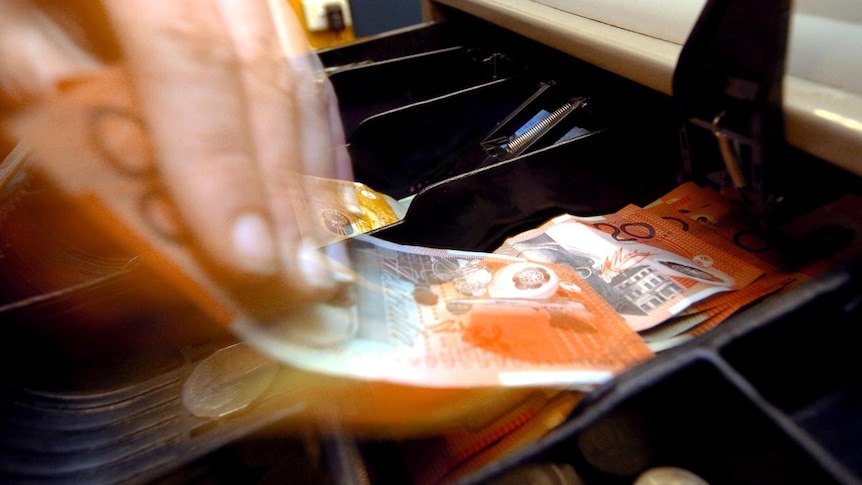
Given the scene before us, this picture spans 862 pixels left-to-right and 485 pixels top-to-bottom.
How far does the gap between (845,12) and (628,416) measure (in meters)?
0.43

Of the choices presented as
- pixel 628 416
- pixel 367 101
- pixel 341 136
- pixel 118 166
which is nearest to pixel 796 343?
pixel 628 416

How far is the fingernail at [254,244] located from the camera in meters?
0.35

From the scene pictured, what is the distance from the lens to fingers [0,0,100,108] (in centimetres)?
41

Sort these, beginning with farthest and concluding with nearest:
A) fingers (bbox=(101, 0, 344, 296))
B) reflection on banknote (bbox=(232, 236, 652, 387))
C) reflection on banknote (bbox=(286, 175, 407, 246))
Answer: reflection on banknote (bbox=(286, 175, 407, 246)) → reflection on banknote (bbox=(232, 236, 652, 387)) → fingers (bbox=(101, 0, 344, 296))

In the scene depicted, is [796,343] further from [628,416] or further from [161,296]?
[161,296]

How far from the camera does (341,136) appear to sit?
2.79ft

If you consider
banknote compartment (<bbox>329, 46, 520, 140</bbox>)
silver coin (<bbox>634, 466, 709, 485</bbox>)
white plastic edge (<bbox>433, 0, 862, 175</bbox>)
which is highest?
white plastic edge (<bbox>433, 0, 862, 175</bbox>)

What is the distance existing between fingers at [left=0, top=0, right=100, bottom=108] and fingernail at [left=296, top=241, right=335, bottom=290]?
0.85ft

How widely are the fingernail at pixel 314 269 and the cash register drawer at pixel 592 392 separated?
129 mm

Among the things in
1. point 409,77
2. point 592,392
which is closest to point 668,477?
point 592,392

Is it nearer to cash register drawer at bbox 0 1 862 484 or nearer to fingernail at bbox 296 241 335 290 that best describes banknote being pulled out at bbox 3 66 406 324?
fingernail at bbox 296 241 335 290

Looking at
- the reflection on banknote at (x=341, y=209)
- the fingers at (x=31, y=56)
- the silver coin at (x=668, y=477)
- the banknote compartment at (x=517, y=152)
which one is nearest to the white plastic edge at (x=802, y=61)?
the banknote compartment at (x=517, y=152)

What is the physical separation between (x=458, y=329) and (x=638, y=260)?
0.30 m

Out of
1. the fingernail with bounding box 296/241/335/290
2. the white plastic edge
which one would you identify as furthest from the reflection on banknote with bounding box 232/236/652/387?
the white plastic edge
